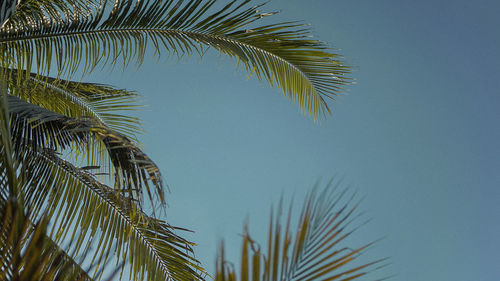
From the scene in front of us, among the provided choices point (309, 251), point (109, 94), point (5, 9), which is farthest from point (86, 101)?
point (309, 251)

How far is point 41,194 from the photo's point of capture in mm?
3510

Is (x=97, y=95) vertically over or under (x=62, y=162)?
over

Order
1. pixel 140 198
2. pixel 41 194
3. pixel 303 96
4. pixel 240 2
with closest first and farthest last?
1. pixel 140 198
2. pixel 41 194
3. pixel 240 2
4. pixel 303 96

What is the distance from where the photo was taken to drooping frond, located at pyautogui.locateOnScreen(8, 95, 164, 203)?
9.53 ft

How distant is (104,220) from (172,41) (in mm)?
1767

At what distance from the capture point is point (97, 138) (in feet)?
10.4

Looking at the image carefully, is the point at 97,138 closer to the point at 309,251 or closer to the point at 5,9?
the point at 5,9

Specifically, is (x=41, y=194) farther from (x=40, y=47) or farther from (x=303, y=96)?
(x=303, y=96)

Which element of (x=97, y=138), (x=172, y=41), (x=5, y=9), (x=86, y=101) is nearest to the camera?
(x=97, y=138)

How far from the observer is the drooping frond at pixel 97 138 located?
9.53ft

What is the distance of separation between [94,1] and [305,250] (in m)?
4.73

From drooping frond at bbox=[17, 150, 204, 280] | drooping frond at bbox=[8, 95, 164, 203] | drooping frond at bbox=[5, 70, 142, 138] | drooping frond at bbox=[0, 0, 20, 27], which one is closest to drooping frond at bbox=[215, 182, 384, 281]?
drooping frond at bbox=[8, 95, 164, 203]

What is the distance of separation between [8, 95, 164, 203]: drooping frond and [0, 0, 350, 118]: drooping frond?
956mm

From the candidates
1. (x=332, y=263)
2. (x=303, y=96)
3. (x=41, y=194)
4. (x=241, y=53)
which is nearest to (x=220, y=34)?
(x=241, y=53)
